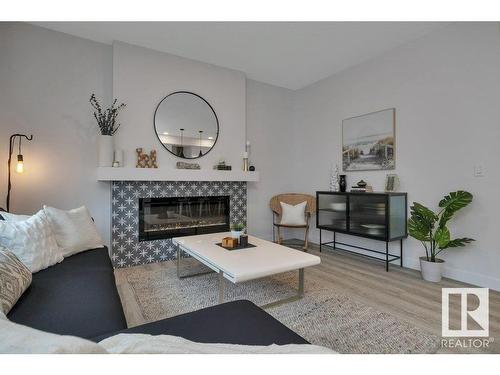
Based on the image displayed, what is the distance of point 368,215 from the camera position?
10.8 ft

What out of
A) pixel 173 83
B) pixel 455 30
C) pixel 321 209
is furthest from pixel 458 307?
pixel 173 83

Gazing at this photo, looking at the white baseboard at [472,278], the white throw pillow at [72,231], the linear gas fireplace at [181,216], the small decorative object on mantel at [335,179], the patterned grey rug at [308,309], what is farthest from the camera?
the small decorative object on mantel at [335,179]

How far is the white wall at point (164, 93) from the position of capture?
3240mm

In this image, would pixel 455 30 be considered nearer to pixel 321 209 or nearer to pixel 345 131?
pixel 345 131

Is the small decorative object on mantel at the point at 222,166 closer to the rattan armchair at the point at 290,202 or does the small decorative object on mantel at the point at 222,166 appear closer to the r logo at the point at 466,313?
the rattan armchair at the point at 290,202

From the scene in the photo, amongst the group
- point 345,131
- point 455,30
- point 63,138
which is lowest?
point 63,138

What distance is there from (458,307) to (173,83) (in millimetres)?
3871

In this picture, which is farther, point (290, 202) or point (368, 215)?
point (290, 202)

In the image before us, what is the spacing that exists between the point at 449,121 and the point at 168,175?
128 inches

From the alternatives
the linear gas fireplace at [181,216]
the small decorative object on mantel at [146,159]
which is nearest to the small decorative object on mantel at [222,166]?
the linear gas fireplace at [181,216]

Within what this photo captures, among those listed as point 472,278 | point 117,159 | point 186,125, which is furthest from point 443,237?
point 117,159

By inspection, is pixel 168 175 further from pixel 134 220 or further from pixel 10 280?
pixel 10 280

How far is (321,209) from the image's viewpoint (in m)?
3.93

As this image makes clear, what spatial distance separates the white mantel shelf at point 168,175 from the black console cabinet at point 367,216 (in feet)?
3.84
